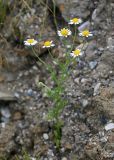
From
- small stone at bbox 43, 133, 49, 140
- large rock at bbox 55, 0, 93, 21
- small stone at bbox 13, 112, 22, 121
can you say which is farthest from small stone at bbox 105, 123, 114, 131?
large rock at bbox 55, 0, 93, 21

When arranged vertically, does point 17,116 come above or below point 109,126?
below

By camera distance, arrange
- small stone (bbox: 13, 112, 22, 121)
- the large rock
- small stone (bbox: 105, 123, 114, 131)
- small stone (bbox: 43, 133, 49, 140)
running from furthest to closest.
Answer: the large rock → small stone (bbox: 13, 112, 22, 121) → small stone (bbox: 43, 133, 49, 140) → small stone (bbox: 105, 123, 114, 131)

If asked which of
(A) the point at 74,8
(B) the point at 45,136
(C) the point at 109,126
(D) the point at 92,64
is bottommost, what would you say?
(B) the point at 45,136

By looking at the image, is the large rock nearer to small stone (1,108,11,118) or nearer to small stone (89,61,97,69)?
small stone (89,61,97,69)

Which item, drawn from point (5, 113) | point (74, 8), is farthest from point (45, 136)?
point (74, 8)

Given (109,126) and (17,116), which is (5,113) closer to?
Result: (17,116)

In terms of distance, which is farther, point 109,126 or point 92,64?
point 92,64

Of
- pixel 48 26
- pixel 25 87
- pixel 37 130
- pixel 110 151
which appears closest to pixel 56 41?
pixel 48 26

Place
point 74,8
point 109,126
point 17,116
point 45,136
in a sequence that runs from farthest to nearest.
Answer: point 74,8, point 17,116, point 45,136, point 109,126

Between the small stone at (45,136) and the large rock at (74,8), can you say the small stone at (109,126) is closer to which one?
the small stone at (45,136)

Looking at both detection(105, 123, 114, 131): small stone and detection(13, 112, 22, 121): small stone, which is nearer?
detection(105, 123, 114, 131): small stone

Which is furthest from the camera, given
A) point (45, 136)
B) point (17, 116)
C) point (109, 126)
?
point (17, 116)

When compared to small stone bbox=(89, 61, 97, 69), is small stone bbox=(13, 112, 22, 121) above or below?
below
